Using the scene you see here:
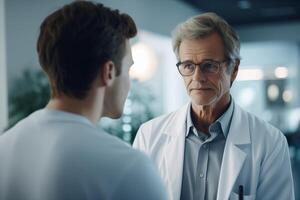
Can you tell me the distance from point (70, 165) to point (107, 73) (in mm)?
181

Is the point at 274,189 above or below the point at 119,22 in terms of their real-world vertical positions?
below

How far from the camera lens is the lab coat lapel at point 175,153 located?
135 centimetres

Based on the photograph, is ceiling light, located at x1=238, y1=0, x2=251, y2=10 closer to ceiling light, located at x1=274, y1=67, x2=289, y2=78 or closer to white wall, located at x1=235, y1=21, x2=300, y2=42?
white wall, located at x1=235, y1=21, x2=300, y2=42

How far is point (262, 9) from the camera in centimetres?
605

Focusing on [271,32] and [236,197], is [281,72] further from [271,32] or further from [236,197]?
[236,197]

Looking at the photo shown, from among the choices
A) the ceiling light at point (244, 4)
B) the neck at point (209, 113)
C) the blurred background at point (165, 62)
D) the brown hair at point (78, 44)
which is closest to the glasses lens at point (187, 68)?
the neck at point (209, 113)

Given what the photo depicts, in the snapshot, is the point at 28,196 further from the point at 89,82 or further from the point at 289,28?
the point at 289,28

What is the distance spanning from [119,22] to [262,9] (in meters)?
5.57

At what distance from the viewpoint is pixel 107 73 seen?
0.81 m

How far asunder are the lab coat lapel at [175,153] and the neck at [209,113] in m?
0.05

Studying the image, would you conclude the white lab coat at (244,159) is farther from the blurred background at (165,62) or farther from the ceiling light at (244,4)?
the ceiling light at (244,4)

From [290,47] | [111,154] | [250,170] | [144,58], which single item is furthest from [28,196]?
[290,47]

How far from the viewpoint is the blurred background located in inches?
114

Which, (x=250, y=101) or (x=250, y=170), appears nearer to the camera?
(x=250, y=170)
